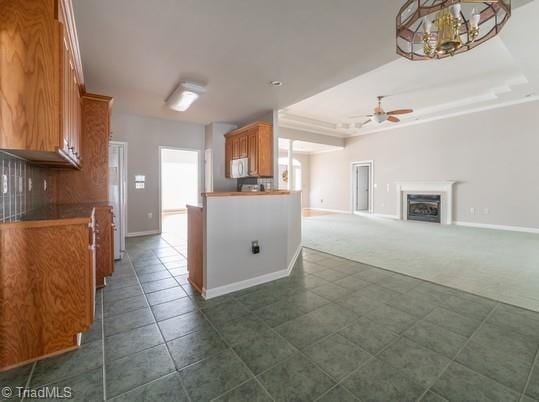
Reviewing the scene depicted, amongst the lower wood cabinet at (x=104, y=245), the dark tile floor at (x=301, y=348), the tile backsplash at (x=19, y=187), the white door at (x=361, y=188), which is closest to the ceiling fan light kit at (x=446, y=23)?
the dark tile floor at (x=301, y=348)

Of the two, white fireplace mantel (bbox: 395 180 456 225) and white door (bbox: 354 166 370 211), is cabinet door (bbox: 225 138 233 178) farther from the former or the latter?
white door (bbox: 354 166 370 211)

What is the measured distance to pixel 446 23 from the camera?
63.1 inches

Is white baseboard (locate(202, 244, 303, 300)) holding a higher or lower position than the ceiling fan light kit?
lower

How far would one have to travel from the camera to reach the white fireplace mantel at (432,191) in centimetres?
666

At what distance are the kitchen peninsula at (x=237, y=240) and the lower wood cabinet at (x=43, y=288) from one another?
1016 millimetres

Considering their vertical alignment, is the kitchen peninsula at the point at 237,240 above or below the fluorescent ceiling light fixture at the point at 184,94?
below

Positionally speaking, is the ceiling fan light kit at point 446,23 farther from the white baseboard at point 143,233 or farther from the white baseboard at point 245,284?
the white baseboard at point 143,233

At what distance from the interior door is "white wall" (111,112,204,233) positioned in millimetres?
6894

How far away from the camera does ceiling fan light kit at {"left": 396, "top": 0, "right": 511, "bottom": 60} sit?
1.46 meters

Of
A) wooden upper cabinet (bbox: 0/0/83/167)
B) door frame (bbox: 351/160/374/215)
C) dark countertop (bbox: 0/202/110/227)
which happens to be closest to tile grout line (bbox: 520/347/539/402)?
dark countertop (bbox: 0/202/110/227)

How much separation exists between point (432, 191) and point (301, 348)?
713 cm

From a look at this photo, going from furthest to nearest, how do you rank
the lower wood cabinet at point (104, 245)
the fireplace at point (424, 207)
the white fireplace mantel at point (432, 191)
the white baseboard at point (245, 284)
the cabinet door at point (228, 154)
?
1. the fireplace at point (424, 207)
2. the white fireplace mantel at point (432, 191)
3. the cabinet door at point (228, 154)
4. the lower wood cabinet at point (104, 245)
5. the white baseboard at point (245, 284)

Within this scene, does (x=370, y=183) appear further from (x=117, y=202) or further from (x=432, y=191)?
(x=117, y=202)

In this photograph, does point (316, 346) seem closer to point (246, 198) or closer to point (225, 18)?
point (246, 198)
